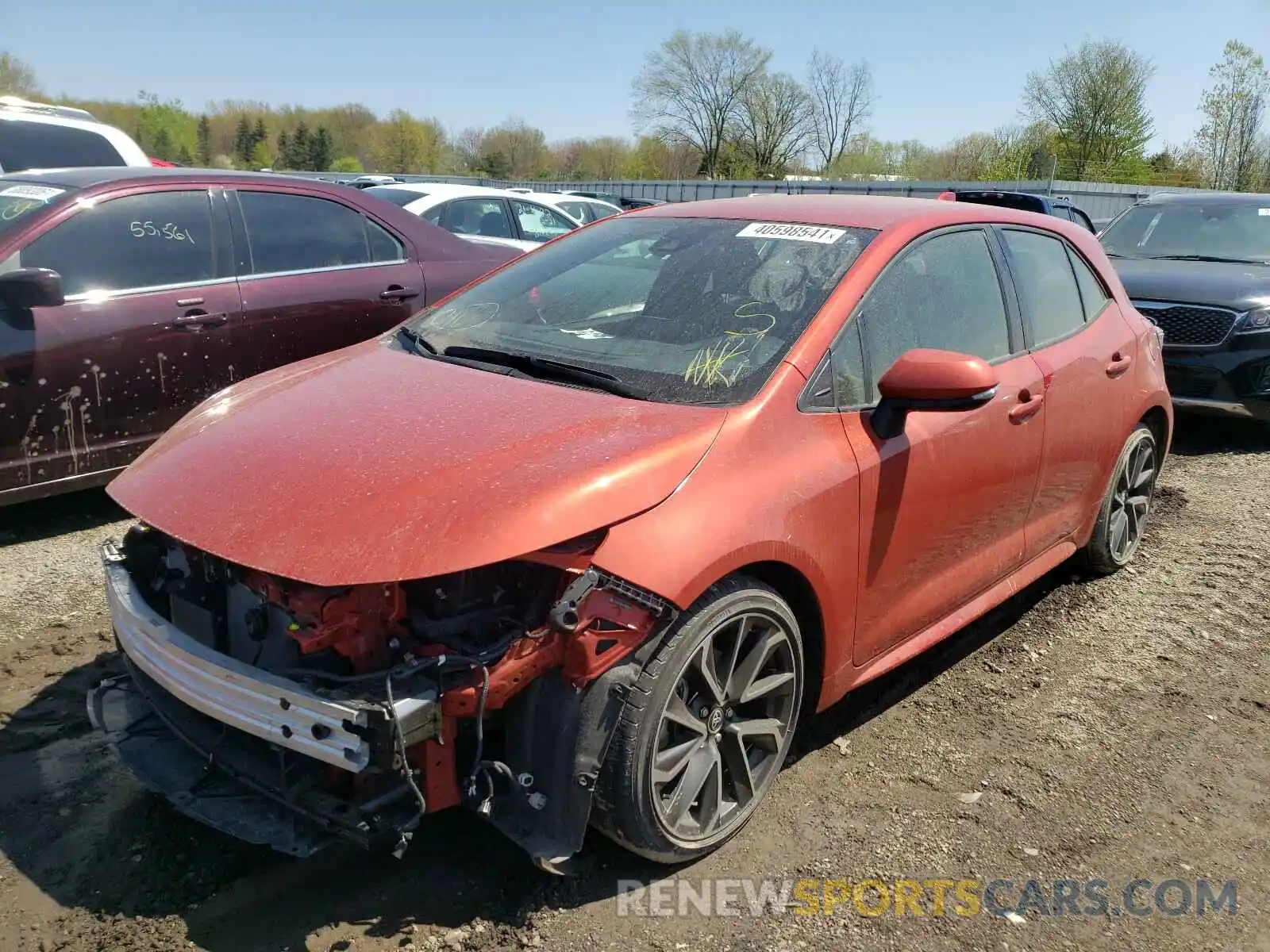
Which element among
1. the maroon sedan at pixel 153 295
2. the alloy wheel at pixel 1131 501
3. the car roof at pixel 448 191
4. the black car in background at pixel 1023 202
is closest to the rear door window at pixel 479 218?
the car roof at pixel 448 191

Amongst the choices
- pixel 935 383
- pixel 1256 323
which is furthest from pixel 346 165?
pixel 935 383

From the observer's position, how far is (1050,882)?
2.61 metres

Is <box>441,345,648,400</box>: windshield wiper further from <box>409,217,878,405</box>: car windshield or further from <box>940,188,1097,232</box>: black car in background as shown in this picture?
<box>940,188,1097,232</box>: black car in background

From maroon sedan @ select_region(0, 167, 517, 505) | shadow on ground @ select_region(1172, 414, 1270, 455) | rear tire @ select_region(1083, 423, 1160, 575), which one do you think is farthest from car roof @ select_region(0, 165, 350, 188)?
shadow on ground @ select_region(1172, 414, 1270, 455)

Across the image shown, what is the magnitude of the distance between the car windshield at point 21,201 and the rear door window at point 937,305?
3.94 metres

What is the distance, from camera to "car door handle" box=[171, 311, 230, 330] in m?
4.79

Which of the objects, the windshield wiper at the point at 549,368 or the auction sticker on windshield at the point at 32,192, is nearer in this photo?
the windshield wiper at the point at 549,368

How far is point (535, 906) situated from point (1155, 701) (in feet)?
8.20

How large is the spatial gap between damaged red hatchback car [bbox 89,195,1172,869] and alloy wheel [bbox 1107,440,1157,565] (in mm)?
1133

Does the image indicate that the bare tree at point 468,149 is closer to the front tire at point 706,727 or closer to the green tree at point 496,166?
the green tree at point 496,166

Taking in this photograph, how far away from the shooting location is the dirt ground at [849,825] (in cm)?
236

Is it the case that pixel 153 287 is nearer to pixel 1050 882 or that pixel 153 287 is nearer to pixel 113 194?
pixel 113 194

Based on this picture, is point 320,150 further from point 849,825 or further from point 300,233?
point 849,825

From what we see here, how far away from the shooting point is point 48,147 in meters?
8.22
